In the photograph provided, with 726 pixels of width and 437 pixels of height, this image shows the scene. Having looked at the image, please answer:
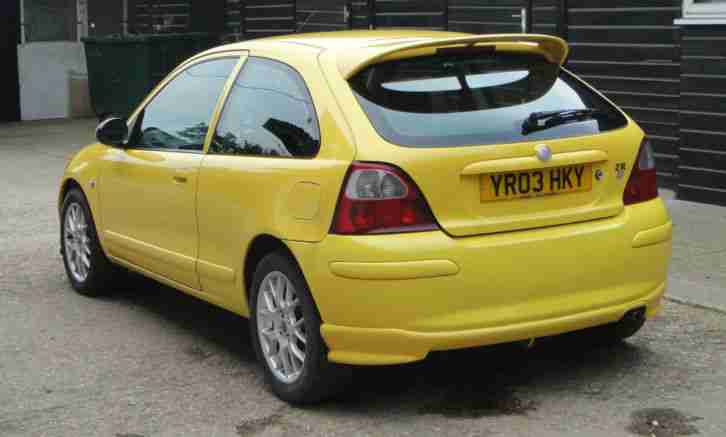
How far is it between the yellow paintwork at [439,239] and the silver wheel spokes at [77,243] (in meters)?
2.03

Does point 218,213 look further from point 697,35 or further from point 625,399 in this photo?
point 697,35

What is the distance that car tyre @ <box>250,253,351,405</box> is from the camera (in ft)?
18.0

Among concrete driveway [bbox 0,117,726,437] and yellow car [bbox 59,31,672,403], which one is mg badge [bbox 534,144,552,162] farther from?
concrete driveway [bbox 0,117,726,437]

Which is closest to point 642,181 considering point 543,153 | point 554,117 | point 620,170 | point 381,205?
point 620,170

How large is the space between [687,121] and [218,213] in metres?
5.79

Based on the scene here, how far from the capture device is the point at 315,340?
5.45 metres

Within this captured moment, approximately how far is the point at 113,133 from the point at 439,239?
2760 mm

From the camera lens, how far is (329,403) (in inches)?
222

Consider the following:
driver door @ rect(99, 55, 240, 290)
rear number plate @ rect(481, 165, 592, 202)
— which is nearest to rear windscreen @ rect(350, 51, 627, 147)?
rear number plate @ rect(481, 165, 592, 202)

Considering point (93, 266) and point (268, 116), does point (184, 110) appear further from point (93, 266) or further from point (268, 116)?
point (93, 266)

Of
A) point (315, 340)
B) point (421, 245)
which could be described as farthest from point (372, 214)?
point (315, 340)

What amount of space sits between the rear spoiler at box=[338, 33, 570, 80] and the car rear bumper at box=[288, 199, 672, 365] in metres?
0.80

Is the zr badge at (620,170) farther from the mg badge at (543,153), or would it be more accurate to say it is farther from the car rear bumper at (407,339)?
the car rear bumper at (407,339)

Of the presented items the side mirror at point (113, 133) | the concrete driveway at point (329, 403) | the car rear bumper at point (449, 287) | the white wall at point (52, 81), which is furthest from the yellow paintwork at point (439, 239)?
the white wall at point (52, 81)
